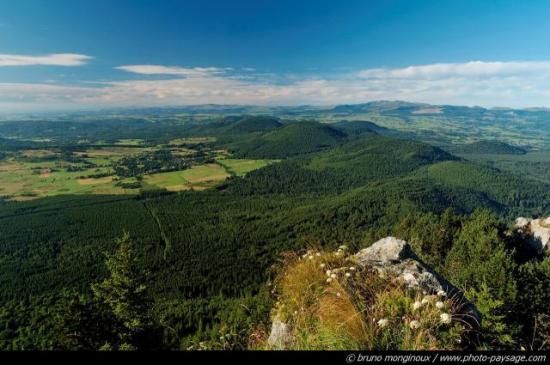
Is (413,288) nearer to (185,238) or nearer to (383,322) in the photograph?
(383,322)

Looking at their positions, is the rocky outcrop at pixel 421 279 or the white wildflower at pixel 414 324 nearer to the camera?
the white wildflower at pixel 414 324

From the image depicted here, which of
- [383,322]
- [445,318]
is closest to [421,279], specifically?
[445,318]

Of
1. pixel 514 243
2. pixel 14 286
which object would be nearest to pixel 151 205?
pixel 14 286

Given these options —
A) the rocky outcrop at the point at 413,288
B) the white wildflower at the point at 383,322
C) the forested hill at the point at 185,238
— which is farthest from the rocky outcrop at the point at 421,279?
the forested hill at the point at 185,238

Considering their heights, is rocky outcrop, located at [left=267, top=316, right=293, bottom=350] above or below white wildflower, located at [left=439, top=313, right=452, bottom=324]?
below

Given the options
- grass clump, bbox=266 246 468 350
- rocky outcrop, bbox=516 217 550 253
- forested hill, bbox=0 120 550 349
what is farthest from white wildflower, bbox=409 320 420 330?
rocky outcrop, bbox=516 217 550 253

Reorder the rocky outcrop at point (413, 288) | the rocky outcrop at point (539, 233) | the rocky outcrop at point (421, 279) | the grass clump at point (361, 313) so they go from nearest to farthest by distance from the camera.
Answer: the grass clump at point (361, 313) < the rocky outcrop at point (413, 288) < the rocky outcrop at point (421, 279) < the rocky outcrop at point (539, 233)

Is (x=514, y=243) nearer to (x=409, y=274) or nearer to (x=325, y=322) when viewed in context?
(x=409, y=274)

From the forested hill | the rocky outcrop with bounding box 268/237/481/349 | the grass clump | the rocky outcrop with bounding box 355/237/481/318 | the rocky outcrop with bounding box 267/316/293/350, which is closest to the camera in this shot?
the grass clump

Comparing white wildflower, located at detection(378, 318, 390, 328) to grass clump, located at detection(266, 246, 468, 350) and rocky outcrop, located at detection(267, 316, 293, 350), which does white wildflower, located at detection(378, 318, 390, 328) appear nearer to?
grass clump, located at detection(266, 246, 468, 350)

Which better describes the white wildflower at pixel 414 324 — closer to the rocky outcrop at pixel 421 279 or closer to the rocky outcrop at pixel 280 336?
the rocky outcrop at pixel 421 279

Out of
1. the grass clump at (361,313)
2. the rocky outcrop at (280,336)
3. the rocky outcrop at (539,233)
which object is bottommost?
the rocky outcrop at (539,233)
